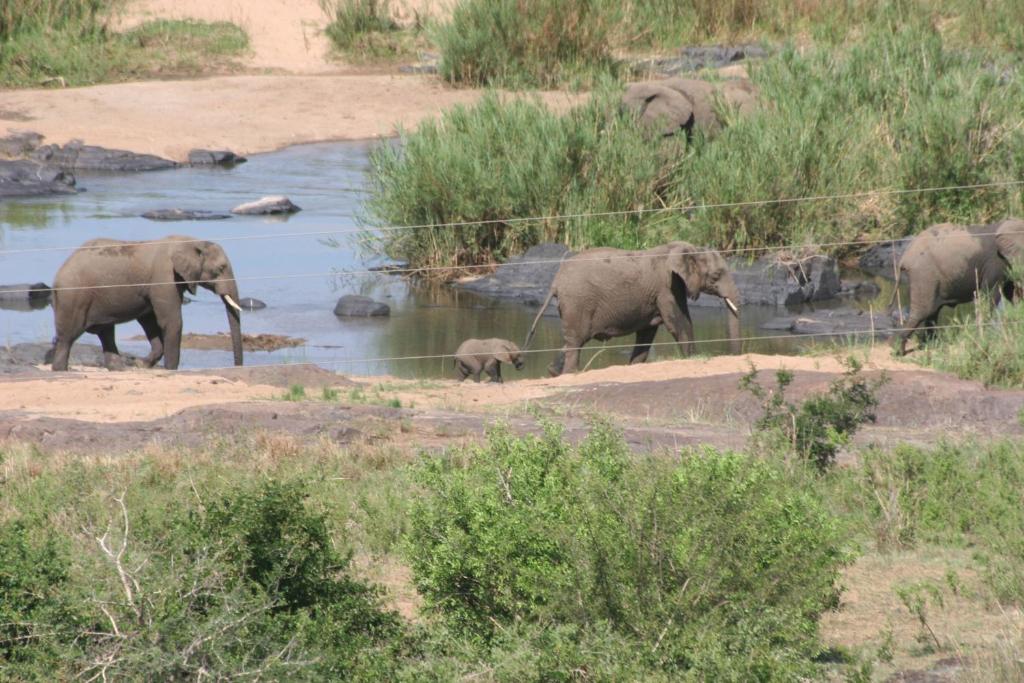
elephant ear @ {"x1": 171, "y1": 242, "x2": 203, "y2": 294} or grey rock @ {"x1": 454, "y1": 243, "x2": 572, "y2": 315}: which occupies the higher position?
elephant ear @ {"x1": 171, "y1": 242, "x2": 203, "y2": 294}

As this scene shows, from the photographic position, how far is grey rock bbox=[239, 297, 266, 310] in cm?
1673

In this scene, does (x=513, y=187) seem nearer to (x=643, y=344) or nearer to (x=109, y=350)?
(x=643, y=344)

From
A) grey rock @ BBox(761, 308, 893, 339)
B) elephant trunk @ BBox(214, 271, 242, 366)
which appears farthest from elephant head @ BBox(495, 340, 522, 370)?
grey rock @ BBox(761, 308, 893, 339)

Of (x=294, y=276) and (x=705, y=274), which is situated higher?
(x=705, y=274)

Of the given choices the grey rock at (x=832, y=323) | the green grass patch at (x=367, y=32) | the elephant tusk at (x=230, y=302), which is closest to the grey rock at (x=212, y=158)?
the green grass patch at (x=367, y=32)

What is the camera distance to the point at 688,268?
46.1ft

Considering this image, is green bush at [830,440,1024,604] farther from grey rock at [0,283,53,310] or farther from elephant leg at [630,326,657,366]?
grey rock at [0,283,53,310]

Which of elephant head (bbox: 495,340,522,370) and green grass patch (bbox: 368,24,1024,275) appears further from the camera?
green grass patch (bbox: 368,24,1024,275)

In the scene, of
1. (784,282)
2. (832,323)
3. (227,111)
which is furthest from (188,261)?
(227,111)

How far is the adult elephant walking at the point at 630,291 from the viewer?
14109 mm

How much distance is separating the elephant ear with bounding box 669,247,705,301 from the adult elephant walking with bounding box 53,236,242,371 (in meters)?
3.85

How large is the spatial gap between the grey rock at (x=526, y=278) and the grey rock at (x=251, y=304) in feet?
7.97

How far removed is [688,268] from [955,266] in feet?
7.73

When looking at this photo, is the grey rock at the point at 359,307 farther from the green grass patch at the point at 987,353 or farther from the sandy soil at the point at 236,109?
the sandy soil at the point at 236,109
